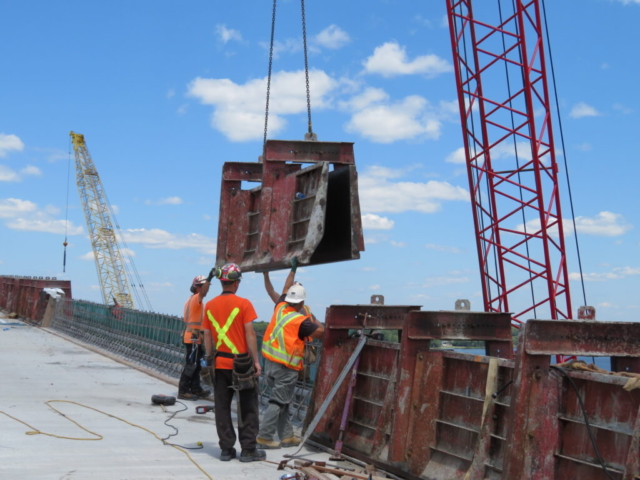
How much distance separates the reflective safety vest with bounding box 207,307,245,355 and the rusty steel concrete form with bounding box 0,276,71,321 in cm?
2359

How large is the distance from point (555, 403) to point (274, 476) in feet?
9.04

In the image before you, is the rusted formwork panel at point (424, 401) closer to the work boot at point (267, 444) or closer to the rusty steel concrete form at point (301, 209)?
the work boot at point (267, 444)

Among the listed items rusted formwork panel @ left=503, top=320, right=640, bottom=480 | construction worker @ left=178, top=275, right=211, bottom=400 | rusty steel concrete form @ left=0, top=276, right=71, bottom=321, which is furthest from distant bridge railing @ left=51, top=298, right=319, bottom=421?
rusted formwork panel @ left=503, top=320, right=640, bottom=480

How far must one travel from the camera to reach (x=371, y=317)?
28.2 ft

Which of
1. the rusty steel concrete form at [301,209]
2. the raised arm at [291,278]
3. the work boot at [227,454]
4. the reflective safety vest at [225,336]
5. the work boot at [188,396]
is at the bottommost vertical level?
the work boot at [227,454]

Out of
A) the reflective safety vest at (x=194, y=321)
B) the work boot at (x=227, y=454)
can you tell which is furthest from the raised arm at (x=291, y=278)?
the reflective safety vest at (x=194, y=321)

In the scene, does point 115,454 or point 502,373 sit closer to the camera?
point 502,373

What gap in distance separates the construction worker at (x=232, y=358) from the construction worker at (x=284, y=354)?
397 millimetres

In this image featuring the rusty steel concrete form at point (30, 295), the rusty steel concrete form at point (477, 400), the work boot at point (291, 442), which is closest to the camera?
the rusty steel concrete form at point (477, 400)

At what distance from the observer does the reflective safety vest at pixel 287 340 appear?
825 cm

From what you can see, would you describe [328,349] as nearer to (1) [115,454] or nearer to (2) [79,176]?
(1) [115,454]

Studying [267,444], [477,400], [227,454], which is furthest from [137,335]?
[477,400]

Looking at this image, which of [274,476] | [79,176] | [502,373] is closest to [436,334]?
[502,373]

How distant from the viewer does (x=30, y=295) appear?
31.0 m
